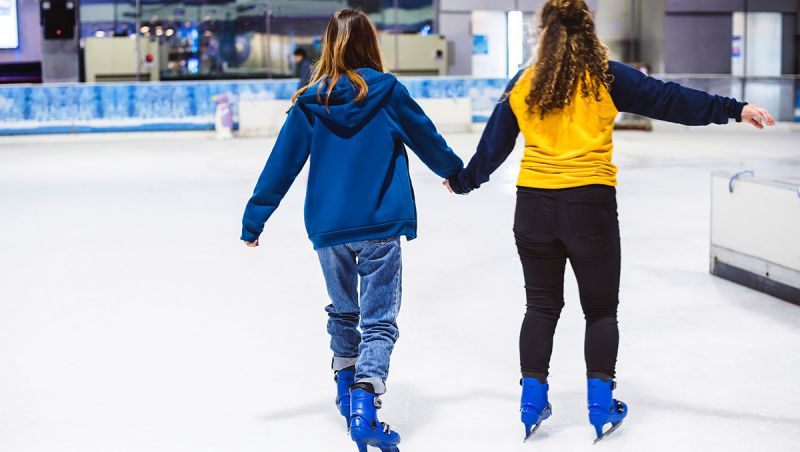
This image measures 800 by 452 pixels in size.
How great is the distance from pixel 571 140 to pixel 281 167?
0.80m

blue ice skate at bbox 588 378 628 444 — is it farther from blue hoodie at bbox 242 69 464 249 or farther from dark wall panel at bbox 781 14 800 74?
dark wall panel at bbox 781 14 800 74

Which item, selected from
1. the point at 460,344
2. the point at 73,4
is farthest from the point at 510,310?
the point at 73,4

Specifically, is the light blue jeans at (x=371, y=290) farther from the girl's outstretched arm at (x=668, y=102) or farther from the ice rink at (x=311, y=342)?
the girl's outstretched arm at (x=668, y=102)

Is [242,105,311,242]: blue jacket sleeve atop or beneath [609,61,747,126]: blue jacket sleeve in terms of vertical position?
beneath

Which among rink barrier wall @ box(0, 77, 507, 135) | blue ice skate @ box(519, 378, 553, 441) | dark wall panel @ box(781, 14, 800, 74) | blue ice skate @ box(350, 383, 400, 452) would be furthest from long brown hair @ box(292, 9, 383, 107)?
dark wall panel @ box(781, 14, 800, 74)

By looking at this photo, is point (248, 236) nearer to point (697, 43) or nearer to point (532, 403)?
point (532, 403)

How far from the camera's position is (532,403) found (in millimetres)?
3014

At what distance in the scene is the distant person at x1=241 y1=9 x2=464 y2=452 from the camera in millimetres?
2834

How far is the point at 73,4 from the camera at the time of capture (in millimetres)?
20875

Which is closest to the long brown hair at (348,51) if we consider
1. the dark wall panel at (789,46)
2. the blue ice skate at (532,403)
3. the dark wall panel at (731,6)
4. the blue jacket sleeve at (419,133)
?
the blue jacket sleeve at (419,133)

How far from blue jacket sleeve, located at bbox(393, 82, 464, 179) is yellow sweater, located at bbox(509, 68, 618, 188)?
0.23 metres

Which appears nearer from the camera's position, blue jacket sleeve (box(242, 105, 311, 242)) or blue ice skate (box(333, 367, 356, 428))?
blue jacket sleeve (box(242, 105, 311, 242))

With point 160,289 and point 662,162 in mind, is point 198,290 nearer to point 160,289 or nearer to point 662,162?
point 160,289

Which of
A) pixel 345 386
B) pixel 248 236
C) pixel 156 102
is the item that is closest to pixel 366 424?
pixel 345 386
